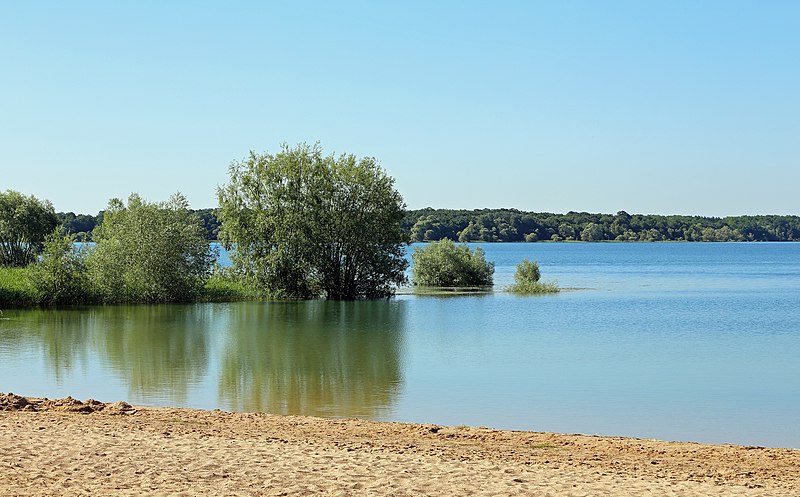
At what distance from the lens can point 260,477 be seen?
1059 cm

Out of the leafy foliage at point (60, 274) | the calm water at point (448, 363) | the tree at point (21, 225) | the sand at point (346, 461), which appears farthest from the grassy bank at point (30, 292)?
the sand at point (346, 461)

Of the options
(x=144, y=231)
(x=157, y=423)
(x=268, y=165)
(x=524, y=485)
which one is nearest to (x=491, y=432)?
(x=524, y=485)

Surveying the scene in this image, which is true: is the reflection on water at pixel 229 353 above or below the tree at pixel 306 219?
below

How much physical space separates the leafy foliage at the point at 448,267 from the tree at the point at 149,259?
1691cm

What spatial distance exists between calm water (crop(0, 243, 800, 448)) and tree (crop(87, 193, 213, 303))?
219 cm

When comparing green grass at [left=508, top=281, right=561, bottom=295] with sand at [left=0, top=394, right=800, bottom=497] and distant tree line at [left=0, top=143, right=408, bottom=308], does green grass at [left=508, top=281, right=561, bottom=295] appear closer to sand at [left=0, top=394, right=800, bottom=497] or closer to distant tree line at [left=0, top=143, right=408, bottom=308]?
distant tree line at [left=0, top=143, right=408, bottom=308]

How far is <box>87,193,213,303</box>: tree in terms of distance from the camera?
1836 inches

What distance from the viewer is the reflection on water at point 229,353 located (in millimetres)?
20156

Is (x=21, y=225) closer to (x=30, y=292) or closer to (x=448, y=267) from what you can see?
(x=30, y=292)

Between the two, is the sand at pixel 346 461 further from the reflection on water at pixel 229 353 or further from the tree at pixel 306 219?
the tree at pixel 306 219

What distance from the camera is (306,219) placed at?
51.9 metres

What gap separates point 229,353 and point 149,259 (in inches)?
799

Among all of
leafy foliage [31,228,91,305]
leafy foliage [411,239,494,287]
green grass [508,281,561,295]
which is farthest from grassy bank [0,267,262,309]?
green grass [508,281,561,295]

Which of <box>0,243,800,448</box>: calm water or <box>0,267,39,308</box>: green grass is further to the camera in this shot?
<box>0,267,39,308</box>: green grass
